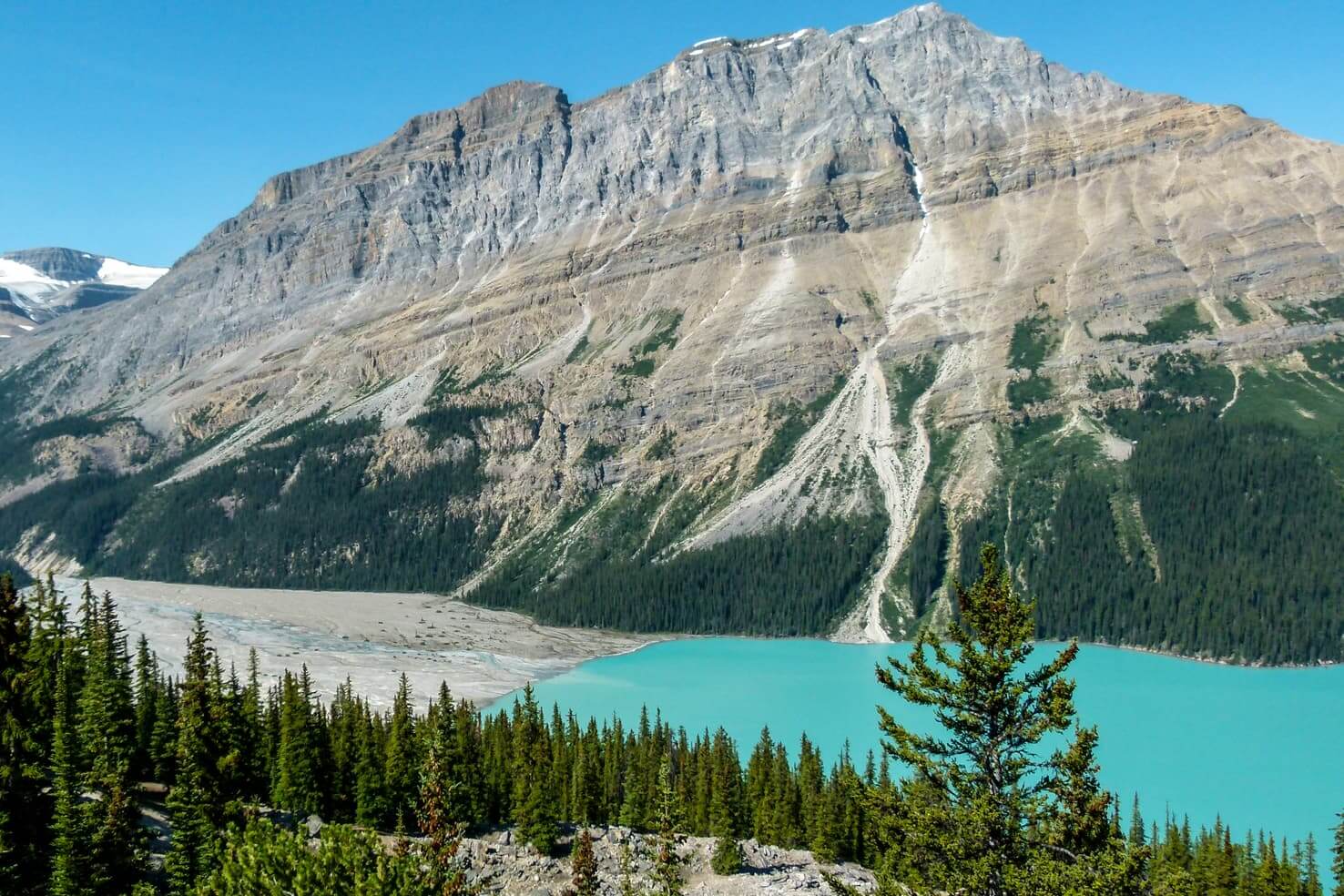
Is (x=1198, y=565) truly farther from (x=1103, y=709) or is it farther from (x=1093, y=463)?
(x=1103, y=709)

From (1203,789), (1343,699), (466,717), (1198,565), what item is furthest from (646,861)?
(1198,565)

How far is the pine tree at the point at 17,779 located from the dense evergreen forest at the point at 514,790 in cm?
13

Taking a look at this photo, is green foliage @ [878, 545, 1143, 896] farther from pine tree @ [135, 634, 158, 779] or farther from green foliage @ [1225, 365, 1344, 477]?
green foliage @ [1225, 365, 1344, 477]

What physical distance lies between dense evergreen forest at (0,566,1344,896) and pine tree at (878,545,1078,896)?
0.04 metres

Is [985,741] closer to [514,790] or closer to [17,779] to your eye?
[17,779]

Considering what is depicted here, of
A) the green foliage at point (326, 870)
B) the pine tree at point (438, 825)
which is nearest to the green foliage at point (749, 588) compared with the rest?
the green foliage at point (326, 870)

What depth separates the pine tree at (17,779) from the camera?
40656mm

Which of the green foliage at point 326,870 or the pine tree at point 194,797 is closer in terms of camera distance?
the green foliage at point 326,870

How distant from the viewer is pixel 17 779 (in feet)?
143

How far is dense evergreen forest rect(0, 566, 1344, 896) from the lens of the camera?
18469 millimetres

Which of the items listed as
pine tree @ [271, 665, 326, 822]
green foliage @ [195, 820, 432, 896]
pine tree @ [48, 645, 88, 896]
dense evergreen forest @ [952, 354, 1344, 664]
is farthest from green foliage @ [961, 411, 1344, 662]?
green foliage @ [195, 820, 432, 896]

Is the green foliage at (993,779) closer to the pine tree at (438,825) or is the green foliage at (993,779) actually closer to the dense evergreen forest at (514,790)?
the dense evergreen forest at (514,790)

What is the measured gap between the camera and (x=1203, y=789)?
9356cm

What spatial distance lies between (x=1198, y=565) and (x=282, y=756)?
139998 millimetres
